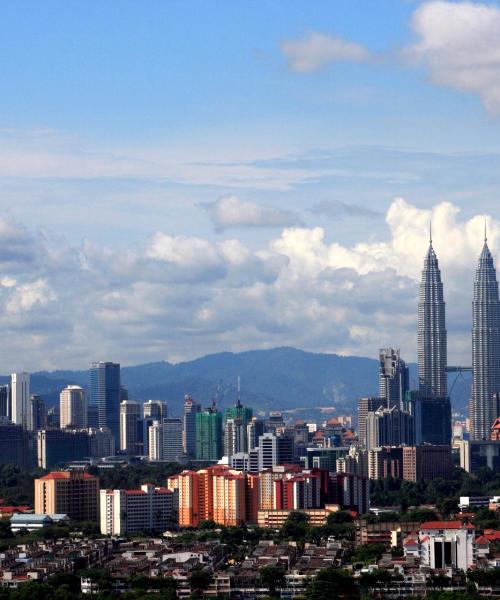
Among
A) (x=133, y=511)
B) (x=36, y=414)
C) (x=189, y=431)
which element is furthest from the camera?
(x=36, y=414)

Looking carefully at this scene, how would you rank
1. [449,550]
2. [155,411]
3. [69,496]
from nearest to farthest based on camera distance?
[449,550] < [69,496] < [155,411]

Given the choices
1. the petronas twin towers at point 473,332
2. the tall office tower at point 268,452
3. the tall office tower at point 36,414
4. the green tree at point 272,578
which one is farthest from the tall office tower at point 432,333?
the green tree at point 272,578

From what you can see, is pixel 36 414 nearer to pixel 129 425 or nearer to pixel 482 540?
pixel 129 425

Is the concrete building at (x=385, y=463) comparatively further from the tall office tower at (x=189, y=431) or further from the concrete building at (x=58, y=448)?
the tall office tower at (x=189, y=431)

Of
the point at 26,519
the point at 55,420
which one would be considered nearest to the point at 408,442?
the point at 55,420

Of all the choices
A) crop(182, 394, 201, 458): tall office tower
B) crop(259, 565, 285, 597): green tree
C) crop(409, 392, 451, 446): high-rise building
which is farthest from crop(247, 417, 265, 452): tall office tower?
crop(259, 565, 285, 597): green tree

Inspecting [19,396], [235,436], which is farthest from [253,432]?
[19,396]

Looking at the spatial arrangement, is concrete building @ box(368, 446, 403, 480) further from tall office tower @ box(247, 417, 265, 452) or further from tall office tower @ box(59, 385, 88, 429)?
tall office tower @ box(59, 385, 88, 429)
